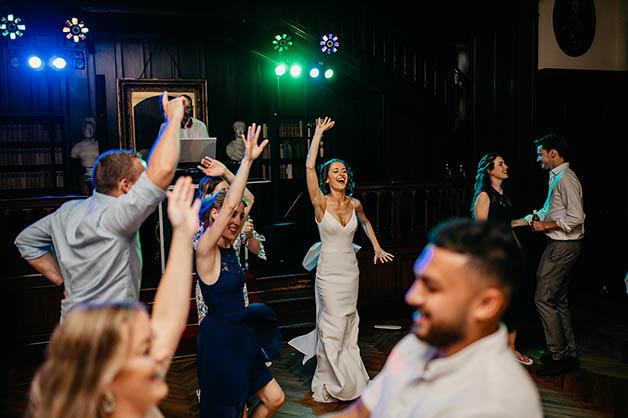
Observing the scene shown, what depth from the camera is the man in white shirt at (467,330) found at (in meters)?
1.27

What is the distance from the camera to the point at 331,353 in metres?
4.22

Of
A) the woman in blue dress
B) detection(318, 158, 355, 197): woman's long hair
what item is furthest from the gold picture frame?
the woman in blue dress

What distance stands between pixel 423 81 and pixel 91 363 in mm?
8274

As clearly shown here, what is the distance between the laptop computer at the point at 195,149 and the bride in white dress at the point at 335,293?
2.86 m

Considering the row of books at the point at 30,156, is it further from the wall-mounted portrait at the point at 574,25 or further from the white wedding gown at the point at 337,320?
the wall-mounted portrait at the point at 574,25

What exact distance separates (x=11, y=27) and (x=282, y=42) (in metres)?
3.36

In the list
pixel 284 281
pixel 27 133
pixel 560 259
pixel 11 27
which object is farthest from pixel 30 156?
pixel 560 259

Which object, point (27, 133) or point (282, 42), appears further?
point (27, 133)

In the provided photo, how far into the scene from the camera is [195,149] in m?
7.00

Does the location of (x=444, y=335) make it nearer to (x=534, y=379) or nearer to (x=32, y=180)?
(x=534, y=379)

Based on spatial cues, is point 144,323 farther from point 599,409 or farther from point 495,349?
point 599,409

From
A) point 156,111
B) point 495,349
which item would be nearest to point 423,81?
point 156,111

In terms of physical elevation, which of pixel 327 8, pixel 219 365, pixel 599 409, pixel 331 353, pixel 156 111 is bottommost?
pixel 599 409

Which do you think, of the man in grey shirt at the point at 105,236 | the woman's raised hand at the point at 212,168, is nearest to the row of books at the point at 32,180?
the woman's raised hand at the point at 212,168
